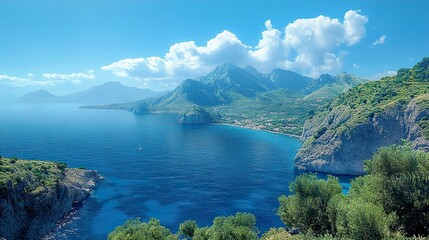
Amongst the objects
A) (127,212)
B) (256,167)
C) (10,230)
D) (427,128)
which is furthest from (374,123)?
(10,230)

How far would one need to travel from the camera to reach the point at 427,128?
431 feet

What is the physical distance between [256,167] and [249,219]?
→ 96.3 metres

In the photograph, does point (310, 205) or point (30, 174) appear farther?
point (30, 174)

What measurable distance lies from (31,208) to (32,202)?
1705 millimetres

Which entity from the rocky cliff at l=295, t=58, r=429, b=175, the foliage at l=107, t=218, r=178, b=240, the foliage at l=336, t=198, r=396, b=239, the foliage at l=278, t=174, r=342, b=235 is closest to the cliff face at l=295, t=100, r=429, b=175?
the rocky cliff at l=295, t=58, r=429, b=175

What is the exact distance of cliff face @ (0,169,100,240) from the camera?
73.1m

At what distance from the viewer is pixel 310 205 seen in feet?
166

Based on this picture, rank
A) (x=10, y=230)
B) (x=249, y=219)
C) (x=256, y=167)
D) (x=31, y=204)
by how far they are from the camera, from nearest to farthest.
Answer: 1. (x=249, y=219)
2. (x=10, y=230)
3. (x=31, y=204)
4. (x=256, y=167)

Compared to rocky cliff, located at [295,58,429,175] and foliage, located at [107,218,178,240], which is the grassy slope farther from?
foliage, located at [107,218,178,240]

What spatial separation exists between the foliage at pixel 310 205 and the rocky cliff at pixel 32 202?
6799 centimetres

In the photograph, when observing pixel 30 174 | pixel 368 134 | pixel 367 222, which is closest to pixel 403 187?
pixel 367 222

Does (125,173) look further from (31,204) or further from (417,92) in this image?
(417,92)

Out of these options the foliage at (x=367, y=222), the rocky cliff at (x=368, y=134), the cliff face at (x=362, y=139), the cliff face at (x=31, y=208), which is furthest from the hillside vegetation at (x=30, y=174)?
the rocky cliff at (x=368, y=134)

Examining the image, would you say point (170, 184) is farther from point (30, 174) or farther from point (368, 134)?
point (368, 134)
